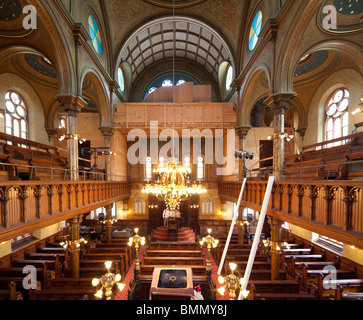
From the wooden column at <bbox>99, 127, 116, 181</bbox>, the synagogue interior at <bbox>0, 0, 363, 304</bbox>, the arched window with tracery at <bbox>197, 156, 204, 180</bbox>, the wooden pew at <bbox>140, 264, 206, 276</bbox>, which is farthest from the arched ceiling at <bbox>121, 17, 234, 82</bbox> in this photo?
the wooden pew at <bbox>140, 264, 206, 276</bbox>

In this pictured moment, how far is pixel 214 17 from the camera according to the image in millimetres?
14688

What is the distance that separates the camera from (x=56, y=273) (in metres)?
9.29

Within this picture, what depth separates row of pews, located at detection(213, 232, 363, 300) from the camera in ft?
22.6

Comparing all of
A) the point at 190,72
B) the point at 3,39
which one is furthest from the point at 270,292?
the point at 190,72

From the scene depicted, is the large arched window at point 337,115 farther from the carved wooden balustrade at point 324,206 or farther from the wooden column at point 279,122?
the carved wooden balustrade at point 324,206

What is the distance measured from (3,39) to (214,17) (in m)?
13.7

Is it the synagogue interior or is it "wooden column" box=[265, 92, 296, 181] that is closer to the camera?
the synagogue interior

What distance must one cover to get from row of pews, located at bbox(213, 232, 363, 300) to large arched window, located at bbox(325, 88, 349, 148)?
333 inches

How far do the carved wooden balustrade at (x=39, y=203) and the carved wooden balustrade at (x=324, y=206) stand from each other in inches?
321

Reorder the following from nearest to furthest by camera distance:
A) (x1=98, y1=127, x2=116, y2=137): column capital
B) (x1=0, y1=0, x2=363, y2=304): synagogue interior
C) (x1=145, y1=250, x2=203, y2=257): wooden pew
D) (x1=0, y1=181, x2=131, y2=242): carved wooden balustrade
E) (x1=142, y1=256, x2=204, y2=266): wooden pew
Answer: (x1=0, y1=181, x2=131, y2=242): carved wooden balustrade < (x1=0, y1=0, x2=363, y2=304): synagogue interior < (x1=142, y1=256, x2=204, y2=266): wooden pew < (x1=145, y1=250, x2=203, y2=257): wooden pew < (x1=98, y1=127, x2=116, y2=137): column capital

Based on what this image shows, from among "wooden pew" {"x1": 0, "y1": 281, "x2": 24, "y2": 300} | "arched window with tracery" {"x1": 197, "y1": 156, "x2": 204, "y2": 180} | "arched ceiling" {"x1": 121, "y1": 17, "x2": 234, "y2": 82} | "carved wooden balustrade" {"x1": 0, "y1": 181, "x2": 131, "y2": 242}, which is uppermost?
"arched ceiling" {"x1": 121, "y1": 17, "x2": 234, "y2": 82}

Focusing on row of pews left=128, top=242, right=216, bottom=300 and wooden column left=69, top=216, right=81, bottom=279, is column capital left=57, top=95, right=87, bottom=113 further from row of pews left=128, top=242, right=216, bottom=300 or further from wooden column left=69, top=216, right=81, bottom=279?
row of pews left=128, top=242, right=216, bottom=300

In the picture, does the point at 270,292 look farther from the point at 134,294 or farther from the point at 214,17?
the point at 214,17

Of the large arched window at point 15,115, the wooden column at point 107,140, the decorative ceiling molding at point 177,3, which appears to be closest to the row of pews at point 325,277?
the wooden column at point 107,140
